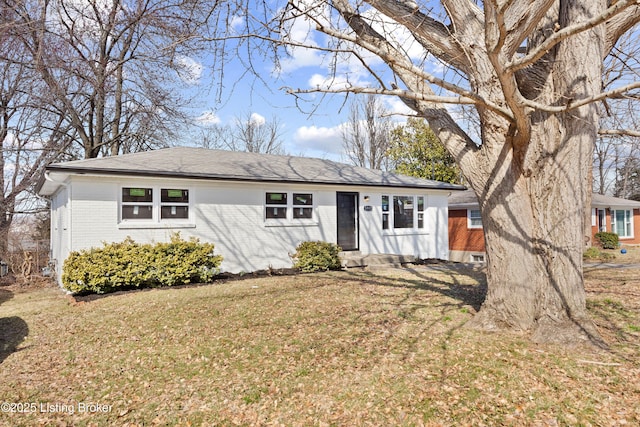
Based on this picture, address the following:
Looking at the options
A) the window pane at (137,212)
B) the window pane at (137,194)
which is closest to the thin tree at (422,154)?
the window pane at (137,194)

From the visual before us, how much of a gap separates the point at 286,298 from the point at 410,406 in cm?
431

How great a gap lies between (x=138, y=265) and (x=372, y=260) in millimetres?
7018

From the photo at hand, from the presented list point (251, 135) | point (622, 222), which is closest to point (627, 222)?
point (622, 222)

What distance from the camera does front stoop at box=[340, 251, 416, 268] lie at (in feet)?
39.3

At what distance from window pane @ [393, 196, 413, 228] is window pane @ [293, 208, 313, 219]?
11.3ft

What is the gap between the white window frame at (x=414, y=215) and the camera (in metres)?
13.7

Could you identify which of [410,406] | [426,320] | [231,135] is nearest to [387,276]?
[426,320]

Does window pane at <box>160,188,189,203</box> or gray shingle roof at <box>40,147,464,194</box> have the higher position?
gray shingle roof at <box>40,147,464,194</box>

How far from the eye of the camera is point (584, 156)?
4676 mm

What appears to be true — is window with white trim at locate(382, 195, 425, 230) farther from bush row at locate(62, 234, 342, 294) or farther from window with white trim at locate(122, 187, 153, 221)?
window with white trim at locate(122, 187, 153, 221)

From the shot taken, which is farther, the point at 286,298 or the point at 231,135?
the point at 231,135

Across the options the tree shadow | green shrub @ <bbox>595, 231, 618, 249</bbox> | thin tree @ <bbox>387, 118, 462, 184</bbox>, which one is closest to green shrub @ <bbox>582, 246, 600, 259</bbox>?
green shrub @ <bbox>595, 231, 618, 249</bbox>

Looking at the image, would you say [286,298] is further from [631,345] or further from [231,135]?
[231,135]

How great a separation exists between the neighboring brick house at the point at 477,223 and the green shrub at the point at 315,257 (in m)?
9.70
